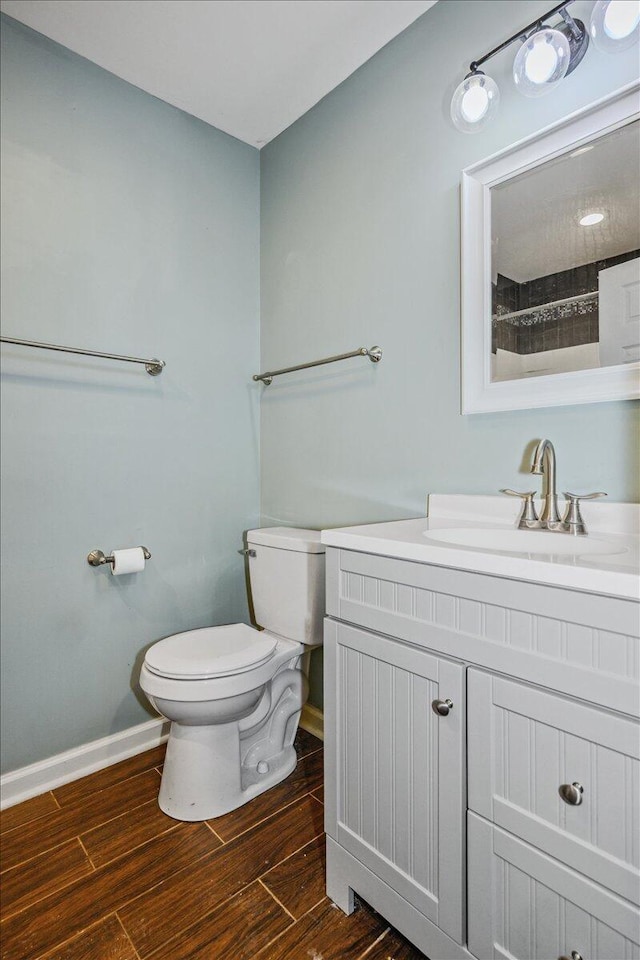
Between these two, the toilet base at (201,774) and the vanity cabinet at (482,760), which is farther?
the toilet base at (201,774)

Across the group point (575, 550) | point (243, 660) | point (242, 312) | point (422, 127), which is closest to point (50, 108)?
point (242, 312)

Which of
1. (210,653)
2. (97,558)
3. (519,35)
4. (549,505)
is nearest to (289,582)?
(210,653)

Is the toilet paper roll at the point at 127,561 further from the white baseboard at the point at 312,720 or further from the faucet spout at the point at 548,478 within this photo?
the faucet spout at the point at 548,478

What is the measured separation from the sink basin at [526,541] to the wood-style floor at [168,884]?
889mm

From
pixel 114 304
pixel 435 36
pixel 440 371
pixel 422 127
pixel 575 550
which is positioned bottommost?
pixel 575 550

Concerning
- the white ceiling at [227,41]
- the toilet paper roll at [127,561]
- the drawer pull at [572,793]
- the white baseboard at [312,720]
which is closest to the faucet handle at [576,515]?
the drawer pull at [572,793]

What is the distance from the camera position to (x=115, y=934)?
1.08 meters

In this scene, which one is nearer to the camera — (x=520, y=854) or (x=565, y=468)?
(x=520, y=854)

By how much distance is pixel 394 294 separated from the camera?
1.58 m

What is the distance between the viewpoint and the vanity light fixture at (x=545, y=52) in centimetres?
104

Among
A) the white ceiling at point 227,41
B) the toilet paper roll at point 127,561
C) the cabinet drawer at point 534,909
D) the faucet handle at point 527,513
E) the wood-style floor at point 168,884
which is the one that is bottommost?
the wood-style floor at point 168,884

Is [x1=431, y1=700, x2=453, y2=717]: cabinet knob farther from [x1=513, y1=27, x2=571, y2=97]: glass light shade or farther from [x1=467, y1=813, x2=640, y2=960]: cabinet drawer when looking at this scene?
[x1=513, y1=27, x2=571, y2=97]: glass light shade

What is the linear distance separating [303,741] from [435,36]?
2367 millimetres

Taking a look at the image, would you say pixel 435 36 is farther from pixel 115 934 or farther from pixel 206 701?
pixel 115 934
